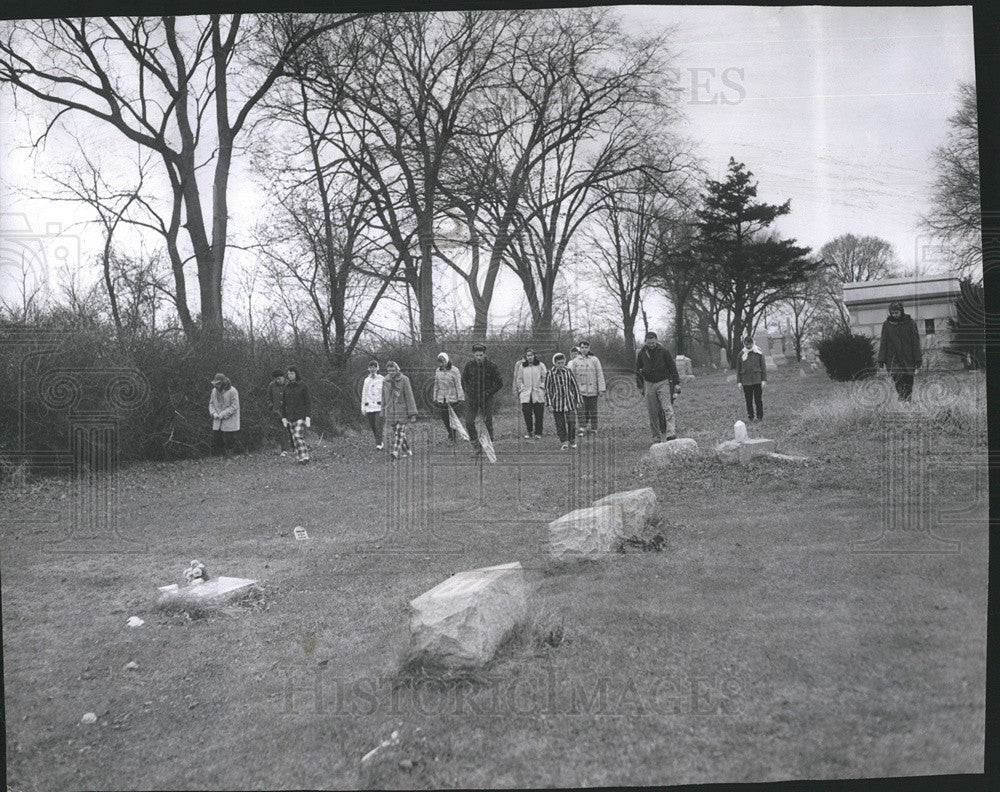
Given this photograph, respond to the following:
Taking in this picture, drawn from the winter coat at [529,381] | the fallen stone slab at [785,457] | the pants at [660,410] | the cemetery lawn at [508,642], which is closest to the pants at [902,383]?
the cemetery lawn at [508,642]

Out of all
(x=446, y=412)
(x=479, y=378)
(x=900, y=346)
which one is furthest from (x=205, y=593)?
(x=900, y=346)

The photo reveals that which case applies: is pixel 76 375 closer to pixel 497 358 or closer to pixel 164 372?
pixel 164 372

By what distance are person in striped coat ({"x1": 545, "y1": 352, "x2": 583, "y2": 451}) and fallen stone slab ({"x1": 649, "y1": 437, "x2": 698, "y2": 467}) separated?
691 mm

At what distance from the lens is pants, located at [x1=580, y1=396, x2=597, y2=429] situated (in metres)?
3.60

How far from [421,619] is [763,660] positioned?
125cm

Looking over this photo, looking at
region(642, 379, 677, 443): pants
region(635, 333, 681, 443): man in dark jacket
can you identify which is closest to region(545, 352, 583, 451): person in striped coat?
region(635, 333, 681, 443): man in dark jacket

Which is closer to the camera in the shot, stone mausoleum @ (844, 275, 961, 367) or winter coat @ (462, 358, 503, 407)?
stone mausoleum @ (844, 275, 961, 367)

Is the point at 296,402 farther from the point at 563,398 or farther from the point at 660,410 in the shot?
the point at 660,410

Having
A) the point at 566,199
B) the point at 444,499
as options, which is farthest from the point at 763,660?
the point at 566,199

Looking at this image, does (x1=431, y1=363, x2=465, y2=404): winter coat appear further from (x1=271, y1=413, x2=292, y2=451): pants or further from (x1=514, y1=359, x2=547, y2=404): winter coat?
(x1=271, y1=413, x2=292, y2=451): pants

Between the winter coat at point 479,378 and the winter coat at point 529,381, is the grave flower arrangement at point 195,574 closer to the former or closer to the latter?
the winter coat at point 479,378

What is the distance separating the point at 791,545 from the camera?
119 inches

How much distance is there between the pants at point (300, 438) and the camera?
3633 millimetres

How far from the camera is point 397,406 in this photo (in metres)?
3.44
